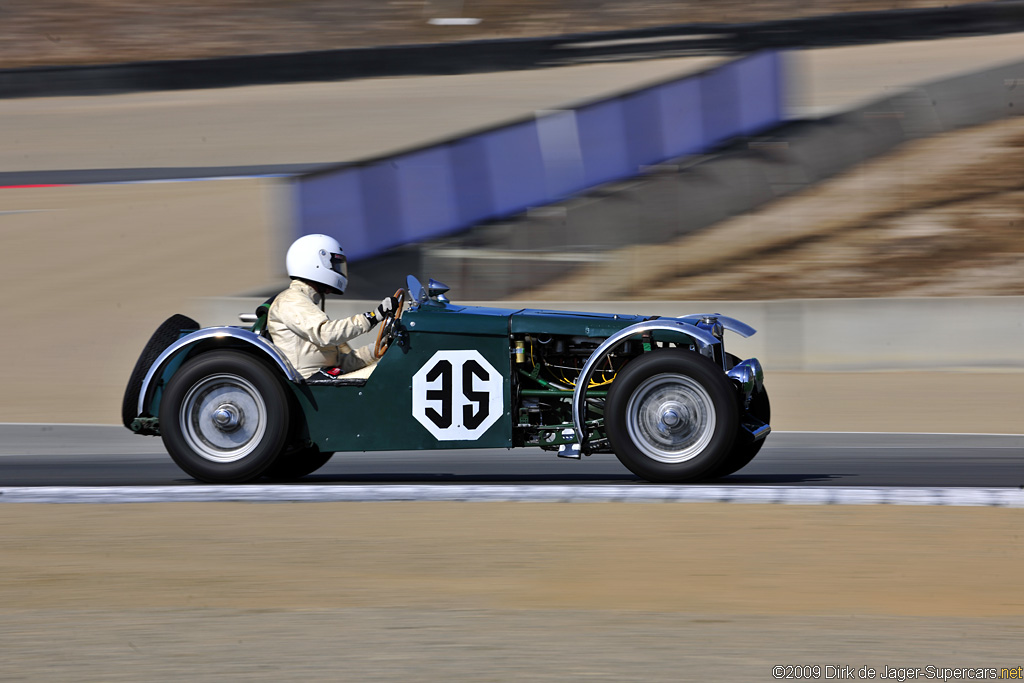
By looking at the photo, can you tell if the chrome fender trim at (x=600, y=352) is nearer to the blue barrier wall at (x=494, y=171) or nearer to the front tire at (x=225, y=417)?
the front tire at (x=225, y=417)

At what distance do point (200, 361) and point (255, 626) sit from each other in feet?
10.9

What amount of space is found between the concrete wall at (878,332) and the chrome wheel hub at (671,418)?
21.5 feet

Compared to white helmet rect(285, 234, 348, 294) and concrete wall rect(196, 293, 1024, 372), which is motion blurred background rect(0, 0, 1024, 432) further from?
white helmet rect(285, 234, 348, 294)

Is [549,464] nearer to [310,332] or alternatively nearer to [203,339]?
[310,332]

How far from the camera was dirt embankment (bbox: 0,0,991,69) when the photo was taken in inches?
1316

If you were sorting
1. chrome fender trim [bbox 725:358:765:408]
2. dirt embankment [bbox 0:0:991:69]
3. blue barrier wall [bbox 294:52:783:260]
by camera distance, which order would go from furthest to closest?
dirt embankment [bbox 0:0:991:69] < blue barrier wall [bbox 294:52:783:260] < chrome fender trim [bbox 725:358:765:408]

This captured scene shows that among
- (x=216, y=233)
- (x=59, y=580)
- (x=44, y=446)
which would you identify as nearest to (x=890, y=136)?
(x=216, y=233)

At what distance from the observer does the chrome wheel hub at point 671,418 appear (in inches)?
297

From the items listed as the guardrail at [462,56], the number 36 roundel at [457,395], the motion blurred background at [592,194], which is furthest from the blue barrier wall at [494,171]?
the guardrail at [462,56]

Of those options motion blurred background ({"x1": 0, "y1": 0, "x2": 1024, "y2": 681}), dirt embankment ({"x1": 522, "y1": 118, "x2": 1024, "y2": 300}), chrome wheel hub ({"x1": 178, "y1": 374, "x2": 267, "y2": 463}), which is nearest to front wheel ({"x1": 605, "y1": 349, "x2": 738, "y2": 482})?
motion blurred background ({"x1": 0, "y1": 0, "x2": 1024, "y2": 681})

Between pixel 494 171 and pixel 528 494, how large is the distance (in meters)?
9.67

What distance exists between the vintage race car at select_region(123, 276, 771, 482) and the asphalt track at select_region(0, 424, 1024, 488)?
0.39m

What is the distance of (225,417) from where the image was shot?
7.96 meters

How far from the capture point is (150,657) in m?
4.53
